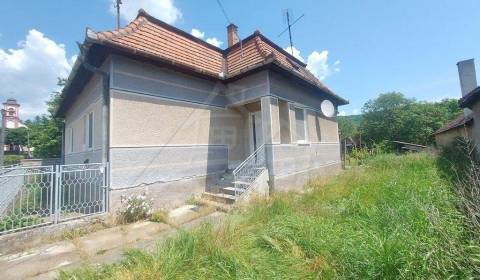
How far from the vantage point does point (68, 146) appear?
11.9 m

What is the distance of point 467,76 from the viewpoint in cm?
1257

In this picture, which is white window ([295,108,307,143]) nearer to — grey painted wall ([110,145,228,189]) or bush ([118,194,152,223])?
grey painted wall ([110,145,228,189])

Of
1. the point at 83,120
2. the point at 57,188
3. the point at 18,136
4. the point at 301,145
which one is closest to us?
the point at 57,188

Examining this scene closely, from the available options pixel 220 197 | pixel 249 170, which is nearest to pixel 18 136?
pixel 220 197

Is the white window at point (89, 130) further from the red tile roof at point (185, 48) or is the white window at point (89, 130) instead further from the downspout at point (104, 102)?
the red tile roof at point (185, 48)

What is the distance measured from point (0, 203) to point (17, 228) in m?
1.48

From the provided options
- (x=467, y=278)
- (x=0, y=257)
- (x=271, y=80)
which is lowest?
(x=0, y=257)

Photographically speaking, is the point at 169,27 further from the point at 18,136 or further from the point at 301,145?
the point at 18,136

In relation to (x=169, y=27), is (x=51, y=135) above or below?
below

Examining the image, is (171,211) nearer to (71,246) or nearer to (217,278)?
(71,246)

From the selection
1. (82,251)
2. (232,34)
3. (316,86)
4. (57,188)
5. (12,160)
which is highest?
(232,34)

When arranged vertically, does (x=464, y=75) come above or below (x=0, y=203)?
above

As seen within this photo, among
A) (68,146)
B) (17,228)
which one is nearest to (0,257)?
(17,228)

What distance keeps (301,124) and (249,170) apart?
375cm
